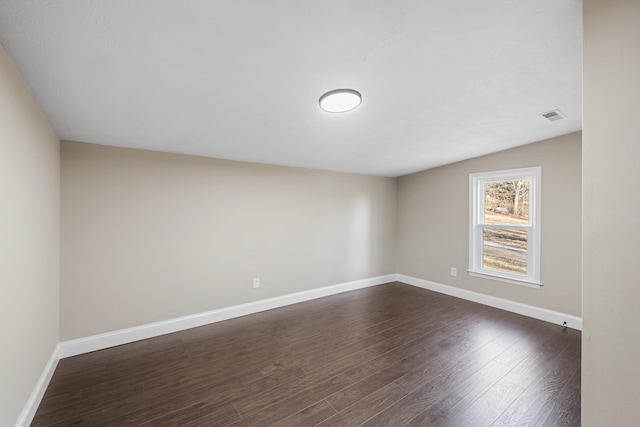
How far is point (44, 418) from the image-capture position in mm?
1706

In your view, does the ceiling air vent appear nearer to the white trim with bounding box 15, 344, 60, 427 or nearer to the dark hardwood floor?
the dark hardwood floor

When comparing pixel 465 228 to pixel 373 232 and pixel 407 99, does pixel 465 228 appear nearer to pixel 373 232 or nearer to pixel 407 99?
pixel 373 232

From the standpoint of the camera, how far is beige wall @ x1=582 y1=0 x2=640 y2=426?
3.31ft

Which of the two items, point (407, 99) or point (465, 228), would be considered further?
point (465, 228)

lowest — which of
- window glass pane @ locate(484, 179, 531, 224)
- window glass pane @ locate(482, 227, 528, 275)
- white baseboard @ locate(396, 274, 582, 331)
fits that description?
white baseboard @ locate(396, 274, 582, 331)

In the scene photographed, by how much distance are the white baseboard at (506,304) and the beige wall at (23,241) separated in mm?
4765

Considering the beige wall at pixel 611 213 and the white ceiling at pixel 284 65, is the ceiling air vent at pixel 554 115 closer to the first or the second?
the white ceiling at pixel 284 65

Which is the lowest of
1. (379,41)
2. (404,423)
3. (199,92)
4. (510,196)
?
(404,423)

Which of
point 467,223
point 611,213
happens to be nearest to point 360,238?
point 467,223

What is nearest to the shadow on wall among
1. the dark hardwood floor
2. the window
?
the dark hardwood floor

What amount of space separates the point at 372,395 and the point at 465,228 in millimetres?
3103

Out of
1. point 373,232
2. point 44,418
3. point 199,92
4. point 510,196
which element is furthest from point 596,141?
point 373,232

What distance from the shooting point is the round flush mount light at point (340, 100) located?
193cm

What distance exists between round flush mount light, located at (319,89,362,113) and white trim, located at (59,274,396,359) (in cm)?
267
